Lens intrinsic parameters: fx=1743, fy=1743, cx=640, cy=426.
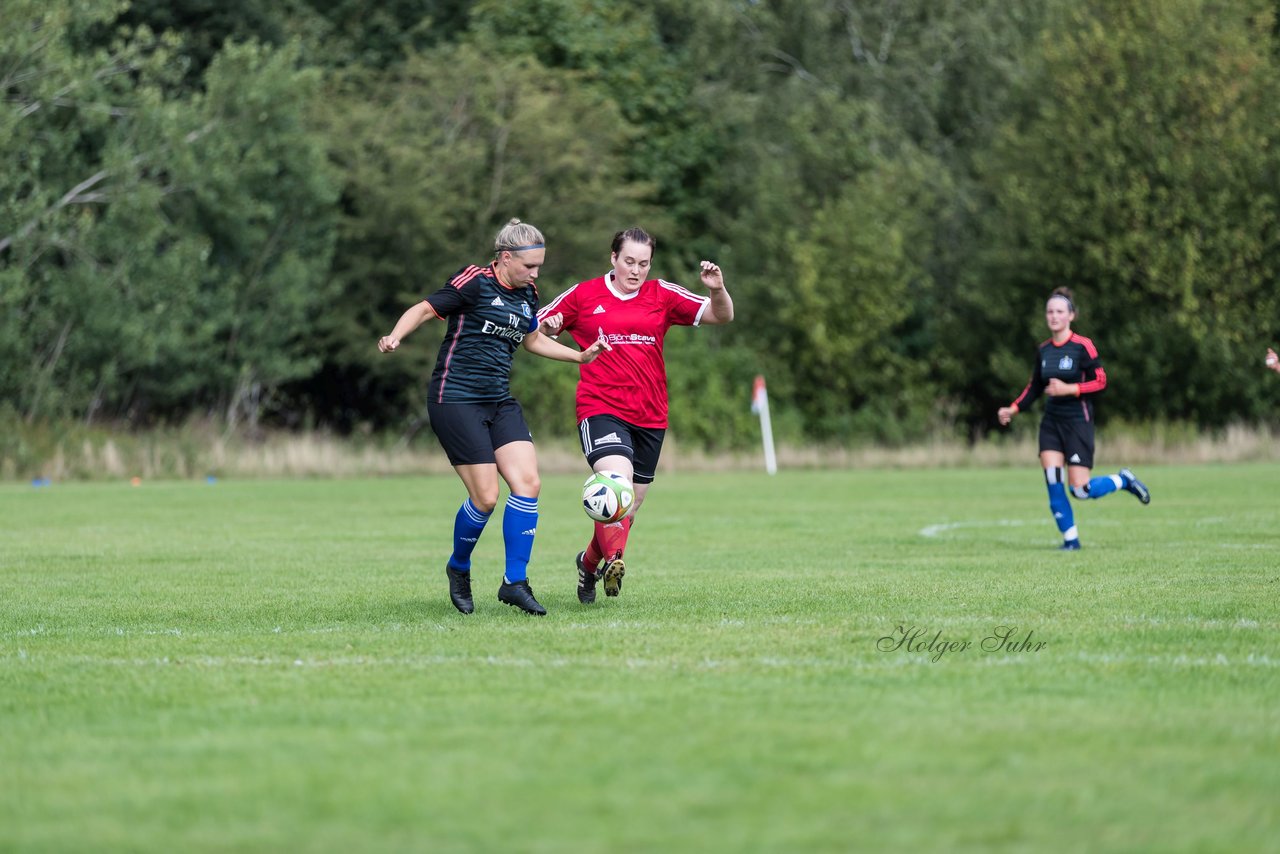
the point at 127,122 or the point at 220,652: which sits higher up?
the point at 127,122

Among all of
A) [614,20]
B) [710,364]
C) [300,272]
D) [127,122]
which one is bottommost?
[710,364]

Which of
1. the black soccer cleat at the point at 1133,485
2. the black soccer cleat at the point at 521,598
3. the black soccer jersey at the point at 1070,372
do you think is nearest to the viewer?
the black soccer cleat at the point at 521,598

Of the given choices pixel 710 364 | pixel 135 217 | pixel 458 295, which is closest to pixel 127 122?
pixel 135 217

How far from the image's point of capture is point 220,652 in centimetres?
746

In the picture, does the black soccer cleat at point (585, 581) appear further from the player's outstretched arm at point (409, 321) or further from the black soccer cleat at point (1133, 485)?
the black soccer cleat at point (1133, 485)

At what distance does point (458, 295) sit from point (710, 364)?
1194 inches

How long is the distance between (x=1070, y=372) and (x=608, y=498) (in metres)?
5.91

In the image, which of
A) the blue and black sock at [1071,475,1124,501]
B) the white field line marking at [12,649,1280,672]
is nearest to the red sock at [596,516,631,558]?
the white field line marking at [12,649,1280,672]

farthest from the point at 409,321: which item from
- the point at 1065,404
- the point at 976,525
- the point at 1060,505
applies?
the point at 976,525

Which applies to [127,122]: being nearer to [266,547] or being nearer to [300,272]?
[300,272]

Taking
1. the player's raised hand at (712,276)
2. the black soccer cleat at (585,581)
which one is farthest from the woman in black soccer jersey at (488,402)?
the player's raised hand at (712,276)

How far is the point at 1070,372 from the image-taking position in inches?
537

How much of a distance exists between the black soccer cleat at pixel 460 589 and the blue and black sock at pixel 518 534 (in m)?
0.24

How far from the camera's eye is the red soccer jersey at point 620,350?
9.70 metres
